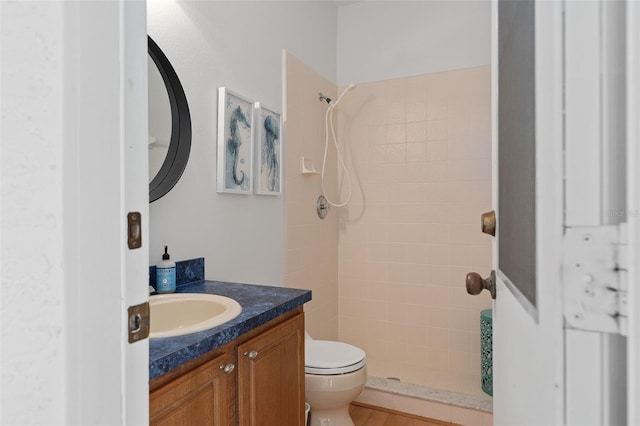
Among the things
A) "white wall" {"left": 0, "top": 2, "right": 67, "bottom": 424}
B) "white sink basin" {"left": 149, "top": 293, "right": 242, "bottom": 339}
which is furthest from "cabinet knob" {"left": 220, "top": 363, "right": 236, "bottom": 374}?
"white wall" {"left": 0, "top": 2, "right": 67, "bottom": 424}

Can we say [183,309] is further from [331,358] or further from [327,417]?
[327,417]

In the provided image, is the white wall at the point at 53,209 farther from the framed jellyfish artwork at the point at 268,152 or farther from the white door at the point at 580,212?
the framed jellyfish artwork at the point at 268,152

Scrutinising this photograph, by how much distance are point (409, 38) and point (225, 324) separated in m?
2.43

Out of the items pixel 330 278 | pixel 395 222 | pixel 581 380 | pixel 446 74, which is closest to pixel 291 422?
pixel 581 380

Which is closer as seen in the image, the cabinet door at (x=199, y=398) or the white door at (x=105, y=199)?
the white door at (x=105, y=199)

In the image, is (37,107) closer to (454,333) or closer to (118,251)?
(118,251)

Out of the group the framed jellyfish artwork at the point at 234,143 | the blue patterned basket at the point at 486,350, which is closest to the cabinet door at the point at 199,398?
the framed jellyfish artwork at the point at 234,143

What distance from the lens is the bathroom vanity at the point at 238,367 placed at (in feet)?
2.76

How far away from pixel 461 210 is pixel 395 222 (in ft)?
1.48

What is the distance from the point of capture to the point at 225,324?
1009mm

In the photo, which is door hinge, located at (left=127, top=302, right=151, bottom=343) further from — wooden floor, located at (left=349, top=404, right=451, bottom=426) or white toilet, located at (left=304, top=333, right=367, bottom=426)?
wooden floor, located at (left=349, top=404, right=451, bottom=426)

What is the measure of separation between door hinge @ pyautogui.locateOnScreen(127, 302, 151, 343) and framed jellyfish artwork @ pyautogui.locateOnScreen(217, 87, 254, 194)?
1172 mm

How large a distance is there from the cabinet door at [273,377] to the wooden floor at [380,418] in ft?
3.06

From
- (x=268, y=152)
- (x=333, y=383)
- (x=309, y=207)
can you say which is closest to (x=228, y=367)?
(x=333, y=383)
